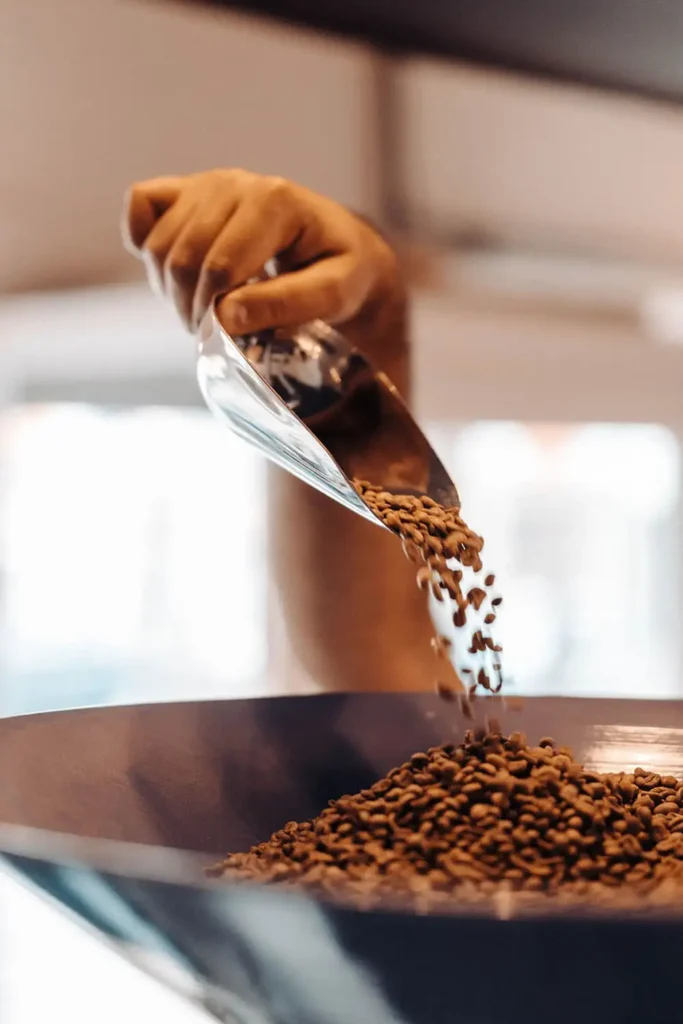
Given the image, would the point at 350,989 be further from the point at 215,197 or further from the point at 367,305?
the point at 367,305

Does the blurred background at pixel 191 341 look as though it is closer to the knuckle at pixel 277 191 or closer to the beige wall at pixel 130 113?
the beige wall at pixel 130 113

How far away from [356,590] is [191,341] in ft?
1.49

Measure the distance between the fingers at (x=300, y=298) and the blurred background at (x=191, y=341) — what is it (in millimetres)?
459

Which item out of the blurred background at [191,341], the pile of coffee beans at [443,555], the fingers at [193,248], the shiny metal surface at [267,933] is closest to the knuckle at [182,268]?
the fingers at [193,248]

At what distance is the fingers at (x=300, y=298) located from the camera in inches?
23.1

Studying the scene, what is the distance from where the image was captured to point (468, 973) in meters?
0.27

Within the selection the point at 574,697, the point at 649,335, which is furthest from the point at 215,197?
the point at 649,335

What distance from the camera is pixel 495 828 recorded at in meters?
0.47

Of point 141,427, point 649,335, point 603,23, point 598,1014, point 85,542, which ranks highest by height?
point 603,23

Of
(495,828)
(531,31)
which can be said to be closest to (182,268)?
(495,828)

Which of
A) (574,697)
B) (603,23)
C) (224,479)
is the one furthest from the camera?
(224,479)

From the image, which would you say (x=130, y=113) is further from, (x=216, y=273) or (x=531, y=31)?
(x=216, y=273)

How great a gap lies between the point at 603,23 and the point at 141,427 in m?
0.70

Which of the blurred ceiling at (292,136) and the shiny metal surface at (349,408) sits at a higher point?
the blurred ceiling at (292,136)
